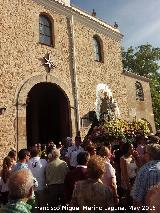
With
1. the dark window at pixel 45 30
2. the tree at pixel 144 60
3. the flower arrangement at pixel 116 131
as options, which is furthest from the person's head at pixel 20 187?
the tree at pixel 144 60

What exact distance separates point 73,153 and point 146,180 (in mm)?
Result: 5104

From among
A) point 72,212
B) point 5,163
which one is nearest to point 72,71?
point 5,163

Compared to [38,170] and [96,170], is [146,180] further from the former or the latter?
[38,170]

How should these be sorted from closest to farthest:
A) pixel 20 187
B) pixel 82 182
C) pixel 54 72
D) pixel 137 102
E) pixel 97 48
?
1. pixel 20 187
2. pixel 82 182
3. pixel 54 72
4. pixel 97 48
5. pixel 137 102

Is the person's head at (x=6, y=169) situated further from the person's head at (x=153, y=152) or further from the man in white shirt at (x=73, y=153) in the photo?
the person's head at (x=153, y=152)

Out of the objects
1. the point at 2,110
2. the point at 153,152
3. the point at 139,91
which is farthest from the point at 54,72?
the point at 153,152

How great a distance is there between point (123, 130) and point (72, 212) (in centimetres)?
794

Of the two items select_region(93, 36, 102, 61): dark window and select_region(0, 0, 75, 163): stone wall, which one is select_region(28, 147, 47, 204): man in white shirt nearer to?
select_region(0, 0, 75, 163): stone wall

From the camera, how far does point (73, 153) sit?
941cm

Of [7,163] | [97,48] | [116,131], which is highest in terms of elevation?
[97,48]

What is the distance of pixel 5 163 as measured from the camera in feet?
21.6

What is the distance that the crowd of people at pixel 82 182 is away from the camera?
11.0 feet

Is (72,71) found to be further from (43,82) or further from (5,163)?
(5,163)

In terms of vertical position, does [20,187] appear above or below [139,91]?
below
